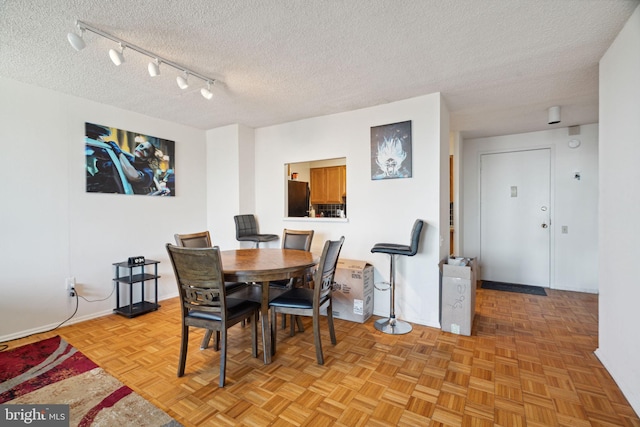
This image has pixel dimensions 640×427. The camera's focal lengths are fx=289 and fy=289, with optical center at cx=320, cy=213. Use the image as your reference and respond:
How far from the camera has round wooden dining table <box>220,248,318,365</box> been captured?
214 cm

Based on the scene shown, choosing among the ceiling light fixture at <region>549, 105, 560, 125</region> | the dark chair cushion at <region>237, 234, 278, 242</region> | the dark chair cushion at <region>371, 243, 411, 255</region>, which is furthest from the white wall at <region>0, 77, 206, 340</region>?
the ceiling light fixture at <region>549, 105, 560, 125</region>

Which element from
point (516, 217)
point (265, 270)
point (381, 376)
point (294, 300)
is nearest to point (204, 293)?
point (265, 270)

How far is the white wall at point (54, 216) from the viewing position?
9.23 ft

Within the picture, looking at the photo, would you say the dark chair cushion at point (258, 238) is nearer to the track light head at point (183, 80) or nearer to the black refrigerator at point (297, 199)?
the black refrigerator at point (297, 199)

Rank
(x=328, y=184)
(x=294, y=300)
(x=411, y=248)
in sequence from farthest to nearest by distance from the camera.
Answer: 1. (x=328, y=184)
2. (x=411, y=248)
3. (x=294, y=300)

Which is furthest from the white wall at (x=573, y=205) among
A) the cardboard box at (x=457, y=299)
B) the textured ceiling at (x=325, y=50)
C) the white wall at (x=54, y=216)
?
the white wall at (x=54, y=216)

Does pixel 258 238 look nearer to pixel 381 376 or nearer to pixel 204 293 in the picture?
pixel 204 293

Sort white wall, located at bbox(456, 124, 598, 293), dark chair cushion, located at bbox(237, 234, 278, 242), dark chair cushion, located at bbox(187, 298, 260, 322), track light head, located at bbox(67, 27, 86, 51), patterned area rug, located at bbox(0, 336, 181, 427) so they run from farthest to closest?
white wall, located at bbox(456, 124, 598, 293) → dark chair cushion, located at bbox(237, 234, 278, 242) → dark chair cushion, located at bbox(187, 298, 260, 322) → track light head, located at bbox(67, 27, 86, 51) → patterned area rug, located at bbox(0, 336, 181, 427)

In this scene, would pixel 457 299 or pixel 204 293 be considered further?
pixel 457 299

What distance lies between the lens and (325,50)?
2.29 meters

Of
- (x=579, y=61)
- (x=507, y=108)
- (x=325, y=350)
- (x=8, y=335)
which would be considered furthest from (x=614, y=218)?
(x=8, y=335)

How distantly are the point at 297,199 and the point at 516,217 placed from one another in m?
3.66

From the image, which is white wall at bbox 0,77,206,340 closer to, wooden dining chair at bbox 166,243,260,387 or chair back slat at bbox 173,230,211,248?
chair back slat at bbox 173,230,211,248

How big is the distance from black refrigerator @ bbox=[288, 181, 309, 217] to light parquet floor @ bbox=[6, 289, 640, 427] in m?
2.18
